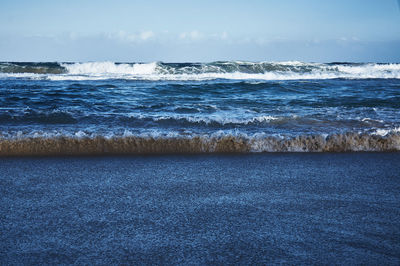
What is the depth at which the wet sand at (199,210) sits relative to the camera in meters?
1.78

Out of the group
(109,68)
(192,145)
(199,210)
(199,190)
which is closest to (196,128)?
(192,145)

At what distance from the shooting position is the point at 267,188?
279 centimetres

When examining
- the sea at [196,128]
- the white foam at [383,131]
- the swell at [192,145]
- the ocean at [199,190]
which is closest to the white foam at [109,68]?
the sea at [196,128]

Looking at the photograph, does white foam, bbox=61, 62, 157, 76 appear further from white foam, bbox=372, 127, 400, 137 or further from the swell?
white foam, bbox=372, 127, 400, 137

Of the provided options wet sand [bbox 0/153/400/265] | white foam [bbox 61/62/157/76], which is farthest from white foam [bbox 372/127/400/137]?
white foam [bbox 61/62/157/76]

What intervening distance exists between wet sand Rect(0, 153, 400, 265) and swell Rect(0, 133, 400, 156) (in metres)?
0.24

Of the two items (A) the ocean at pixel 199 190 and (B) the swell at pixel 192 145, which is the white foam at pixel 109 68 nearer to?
(A) the ocean at pixel 199 190

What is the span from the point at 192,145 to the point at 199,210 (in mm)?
1686

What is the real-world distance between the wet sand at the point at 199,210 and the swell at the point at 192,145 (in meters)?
0.24

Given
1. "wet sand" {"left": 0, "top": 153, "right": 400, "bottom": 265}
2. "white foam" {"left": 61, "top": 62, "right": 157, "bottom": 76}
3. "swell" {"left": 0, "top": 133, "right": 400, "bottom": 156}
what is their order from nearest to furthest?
1. "wet sand" {"left": 0, "top": 153, "right": 400, "bottom": 265}
2. "swell" {"left": 0, "top": 133, "right": 400, "bottom": 156}
3. "white foam" {"left": 61, "top": 62, "right": 157, "bottom": 76}

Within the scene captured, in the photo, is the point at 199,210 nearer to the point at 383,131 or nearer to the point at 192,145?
the point at 192,145

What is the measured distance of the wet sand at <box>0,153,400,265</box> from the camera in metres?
1.78

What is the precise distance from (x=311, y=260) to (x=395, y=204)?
3.57ft

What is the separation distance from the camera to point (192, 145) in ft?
13.1
